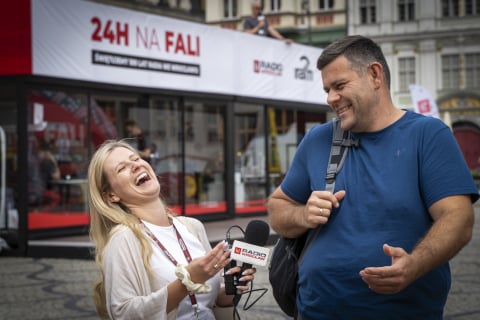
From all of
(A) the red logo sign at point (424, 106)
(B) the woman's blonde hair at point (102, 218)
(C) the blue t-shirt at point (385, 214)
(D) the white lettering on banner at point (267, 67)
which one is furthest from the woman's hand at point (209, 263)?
(A) the red logo sign at point (424, 106)

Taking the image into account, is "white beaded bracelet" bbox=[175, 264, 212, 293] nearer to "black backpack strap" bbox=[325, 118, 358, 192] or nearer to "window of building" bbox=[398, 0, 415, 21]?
"black backpack strap" bbox=[325, 118, 358, 192]

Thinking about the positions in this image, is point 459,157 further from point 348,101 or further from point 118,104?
point 118,104

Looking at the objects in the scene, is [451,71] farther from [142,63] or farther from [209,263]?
[209,263]

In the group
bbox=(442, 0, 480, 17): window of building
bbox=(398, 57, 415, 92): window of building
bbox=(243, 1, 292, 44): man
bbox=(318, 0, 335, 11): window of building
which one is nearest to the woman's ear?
bbox=(243, 1, 292, 44): man

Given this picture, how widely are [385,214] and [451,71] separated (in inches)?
2038

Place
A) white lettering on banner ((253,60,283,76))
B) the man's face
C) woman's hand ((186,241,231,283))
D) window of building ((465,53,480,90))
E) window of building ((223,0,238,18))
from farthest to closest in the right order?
window of building ((465,53,480,90)) < window of building ((223,0,238,18)) < white lettering on banner ((253,60,283,76)) < the man's face < woman's hand ((186,241,231,283))

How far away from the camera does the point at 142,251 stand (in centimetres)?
310

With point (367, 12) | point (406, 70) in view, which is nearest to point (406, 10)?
point (367, 12)

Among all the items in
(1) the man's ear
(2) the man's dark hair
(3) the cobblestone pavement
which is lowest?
(3) the cobblestone pavement

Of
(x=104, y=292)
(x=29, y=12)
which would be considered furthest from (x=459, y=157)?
(x=29, y=12)

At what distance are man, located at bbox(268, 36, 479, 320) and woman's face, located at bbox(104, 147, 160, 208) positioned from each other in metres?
0.64

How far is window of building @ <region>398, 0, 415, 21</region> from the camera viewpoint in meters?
53.5

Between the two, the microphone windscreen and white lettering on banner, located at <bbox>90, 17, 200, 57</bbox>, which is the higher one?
white lettering on banner, located at <bbox>90, 17, 200, 57</bbox>

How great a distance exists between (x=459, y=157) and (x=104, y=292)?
59.1 inches
